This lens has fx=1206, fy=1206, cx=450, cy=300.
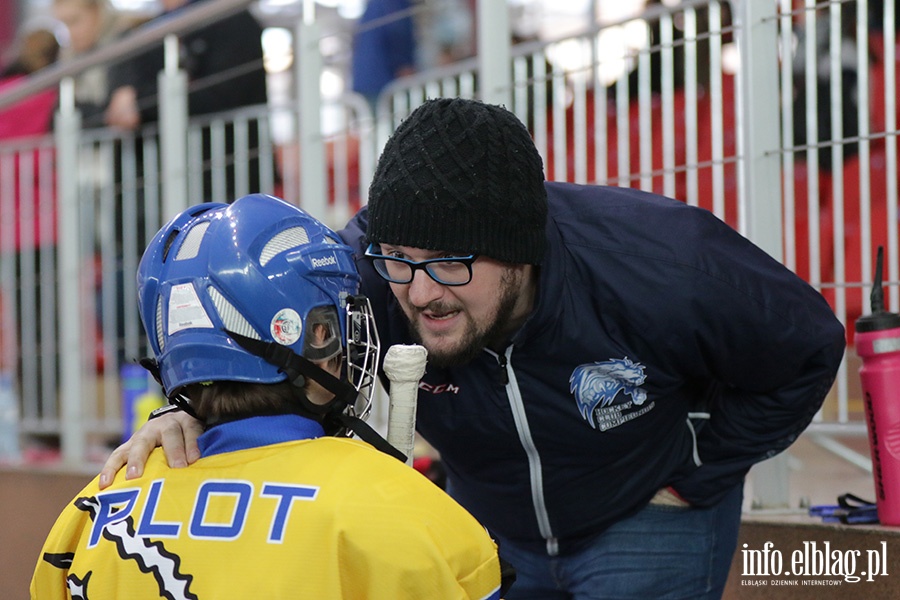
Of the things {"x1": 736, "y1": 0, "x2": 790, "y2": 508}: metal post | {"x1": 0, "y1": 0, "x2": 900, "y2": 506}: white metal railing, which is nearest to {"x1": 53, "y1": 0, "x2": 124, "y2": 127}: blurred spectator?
{"x1": 0, "y1": 0, "x2": 900, "y2": 506}: white metal railing

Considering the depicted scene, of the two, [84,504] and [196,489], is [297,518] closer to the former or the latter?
[196,489]

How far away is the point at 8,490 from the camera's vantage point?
5.46 metres

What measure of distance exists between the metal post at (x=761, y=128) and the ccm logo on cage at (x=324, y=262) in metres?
1.44

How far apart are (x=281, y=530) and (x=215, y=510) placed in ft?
0.41

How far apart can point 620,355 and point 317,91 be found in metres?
2.23

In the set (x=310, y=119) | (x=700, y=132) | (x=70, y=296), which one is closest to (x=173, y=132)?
(x=310, y=119)

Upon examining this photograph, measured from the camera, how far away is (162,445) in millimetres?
2051

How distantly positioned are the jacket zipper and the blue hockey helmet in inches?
16.8

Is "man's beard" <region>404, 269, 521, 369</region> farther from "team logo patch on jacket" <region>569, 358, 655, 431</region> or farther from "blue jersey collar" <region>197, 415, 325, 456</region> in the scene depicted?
"blue jersey collar" <region>197, 415, 325, 456</region>

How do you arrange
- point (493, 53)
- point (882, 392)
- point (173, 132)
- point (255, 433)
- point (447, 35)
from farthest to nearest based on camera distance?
point (447, 35)
point (173, 132)
point (493, 53)
point (882, 392)
point (255, 433)

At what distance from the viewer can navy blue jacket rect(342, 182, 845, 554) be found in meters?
2.40

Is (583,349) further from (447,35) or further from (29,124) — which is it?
(29,124)

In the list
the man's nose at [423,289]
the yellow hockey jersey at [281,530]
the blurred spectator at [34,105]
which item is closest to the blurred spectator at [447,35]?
the blurred spectator at [34,105]

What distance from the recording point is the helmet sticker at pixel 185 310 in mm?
1932
